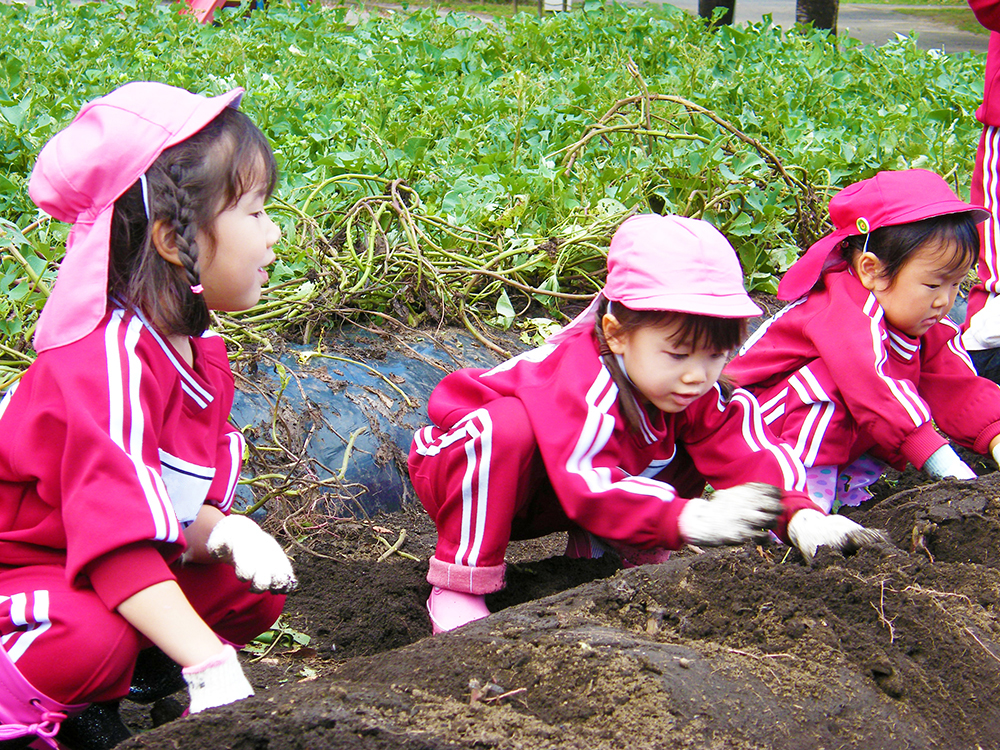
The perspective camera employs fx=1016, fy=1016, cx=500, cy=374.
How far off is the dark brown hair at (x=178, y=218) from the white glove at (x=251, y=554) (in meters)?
0.36

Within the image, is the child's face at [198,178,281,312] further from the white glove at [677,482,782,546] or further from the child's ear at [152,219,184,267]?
the white glove at [677,482,782,546]

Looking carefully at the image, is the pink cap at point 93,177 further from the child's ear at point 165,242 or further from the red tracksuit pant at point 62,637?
the red tracksuit pant at point 62,637

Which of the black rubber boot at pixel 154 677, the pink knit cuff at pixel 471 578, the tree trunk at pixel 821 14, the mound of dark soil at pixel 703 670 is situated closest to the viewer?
the mound of dark soil at pixel 703 670

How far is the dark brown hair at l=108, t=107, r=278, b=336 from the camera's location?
155 cm

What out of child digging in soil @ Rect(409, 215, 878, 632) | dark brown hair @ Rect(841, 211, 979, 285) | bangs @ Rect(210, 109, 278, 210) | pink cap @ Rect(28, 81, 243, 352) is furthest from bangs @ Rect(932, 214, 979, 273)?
pink cap @ Rect(28, 81, 243, 352)

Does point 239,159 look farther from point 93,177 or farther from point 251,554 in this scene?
point 251,554

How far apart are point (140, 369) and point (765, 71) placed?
5.61m

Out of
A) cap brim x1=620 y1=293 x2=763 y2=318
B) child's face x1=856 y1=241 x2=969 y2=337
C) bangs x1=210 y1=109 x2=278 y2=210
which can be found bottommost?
child's face x1=856 y1=241 x2=969 y2=337

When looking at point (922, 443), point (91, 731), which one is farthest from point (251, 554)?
point (922, 443)

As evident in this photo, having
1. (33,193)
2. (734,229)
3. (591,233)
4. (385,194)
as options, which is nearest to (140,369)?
(33,193)

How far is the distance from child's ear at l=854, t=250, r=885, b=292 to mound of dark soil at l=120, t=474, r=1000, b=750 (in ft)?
2.52

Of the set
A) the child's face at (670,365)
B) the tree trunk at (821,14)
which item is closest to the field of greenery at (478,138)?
the child's face at (670,365)

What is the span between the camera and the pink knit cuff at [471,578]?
7.08 feet

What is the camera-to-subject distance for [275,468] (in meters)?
2.68
